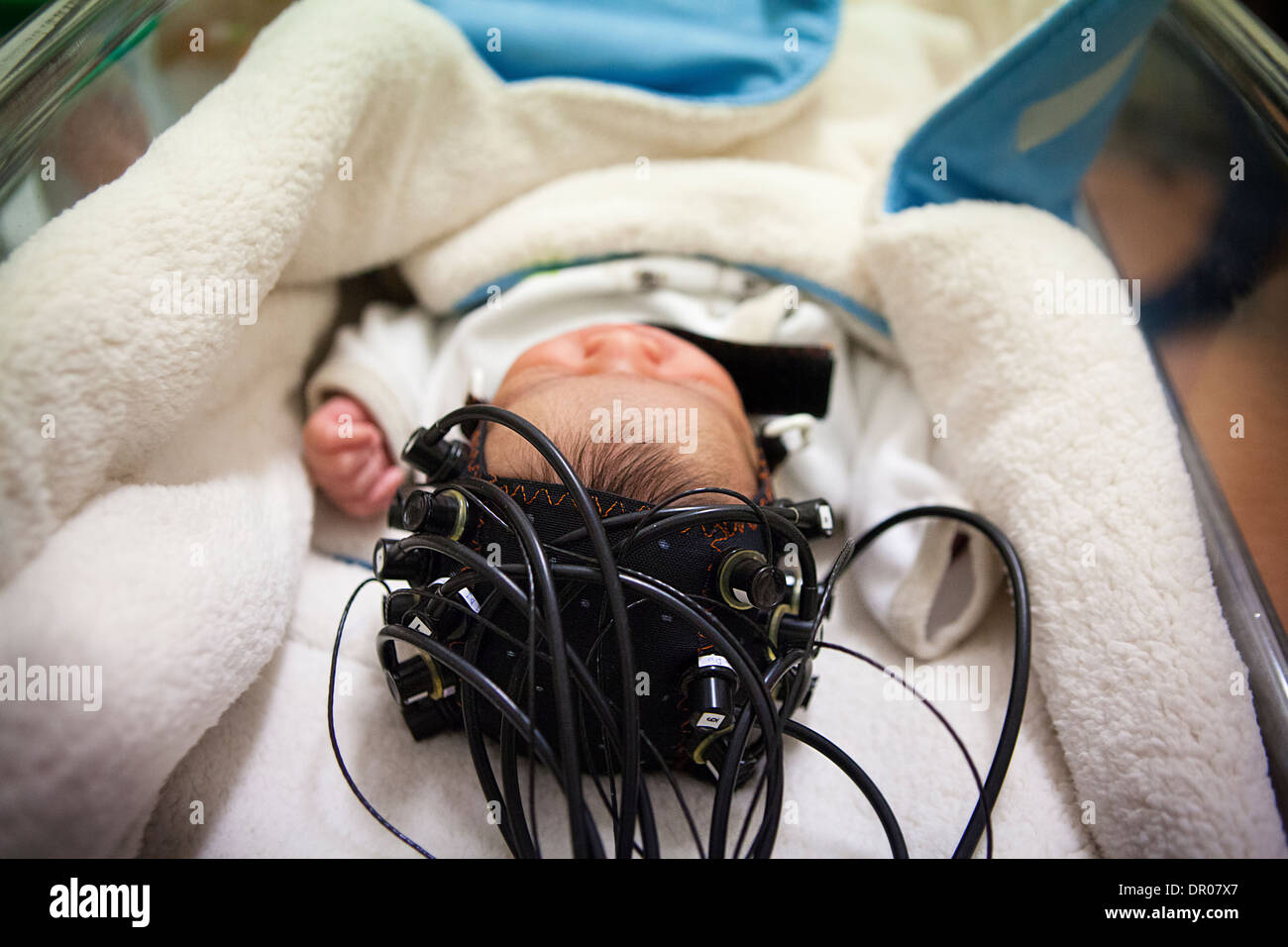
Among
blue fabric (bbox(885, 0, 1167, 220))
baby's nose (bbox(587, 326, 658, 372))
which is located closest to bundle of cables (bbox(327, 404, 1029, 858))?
baby's nose (bbox(587, 326, 658, 372))

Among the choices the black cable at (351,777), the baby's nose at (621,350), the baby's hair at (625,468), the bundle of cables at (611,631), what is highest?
the baby's nose at (621,350)

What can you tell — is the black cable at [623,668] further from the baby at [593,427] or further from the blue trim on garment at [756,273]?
the blue trim on garment at [756,273]

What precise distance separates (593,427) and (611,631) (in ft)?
0.55

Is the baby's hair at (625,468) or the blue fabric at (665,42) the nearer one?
the baby's hair at (625,468)

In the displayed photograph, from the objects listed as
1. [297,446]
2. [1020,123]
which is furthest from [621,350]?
[1020,123]

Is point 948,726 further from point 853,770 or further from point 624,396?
point 624,396

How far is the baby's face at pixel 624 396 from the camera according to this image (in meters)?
0.58

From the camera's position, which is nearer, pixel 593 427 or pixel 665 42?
pixel 593 427

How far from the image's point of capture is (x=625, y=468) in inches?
21.7

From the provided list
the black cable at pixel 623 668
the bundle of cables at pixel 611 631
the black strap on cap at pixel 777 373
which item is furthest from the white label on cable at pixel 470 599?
the black strap on cap at pixel 777 373

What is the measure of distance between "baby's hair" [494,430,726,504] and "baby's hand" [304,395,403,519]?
306mm
